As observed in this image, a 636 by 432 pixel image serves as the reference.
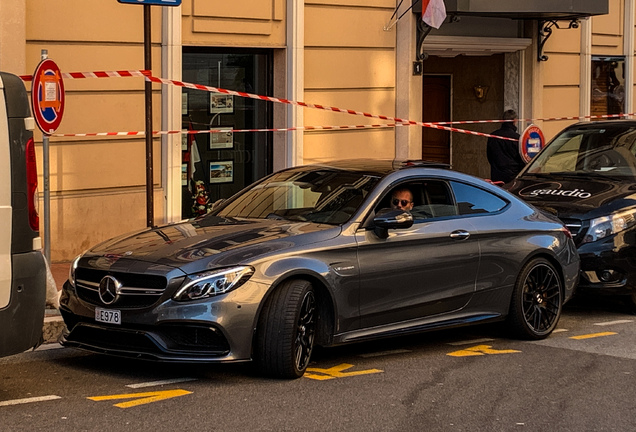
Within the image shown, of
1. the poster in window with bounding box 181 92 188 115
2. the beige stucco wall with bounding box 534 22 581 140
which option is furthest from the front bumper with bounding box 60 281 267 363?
the beige stucco wall with bounding box 534 22 581 140

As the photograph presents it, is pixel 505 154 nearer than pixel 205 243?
No

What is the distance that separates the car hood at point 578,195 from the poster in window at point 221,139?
203 inches

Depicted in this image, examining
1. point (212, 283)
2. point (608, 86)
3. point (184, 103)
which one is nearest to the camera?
point (212, 283)

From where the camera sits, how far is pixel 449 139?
22000mm

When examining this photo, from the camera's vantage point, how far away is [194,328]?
25.1ft

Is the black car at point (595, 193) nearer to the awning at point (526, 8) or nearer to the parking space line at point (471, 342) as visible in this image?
the parking space line at point (471, 342)

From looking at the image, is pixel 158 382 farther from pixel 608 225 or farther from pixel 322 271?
pixel 608 225

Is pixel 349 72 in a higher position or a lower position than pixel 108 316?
higher

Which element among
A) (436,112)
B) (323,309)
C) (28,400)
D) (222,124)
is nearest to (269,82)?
(222,124)

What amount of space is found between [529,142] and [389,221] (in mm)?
9260

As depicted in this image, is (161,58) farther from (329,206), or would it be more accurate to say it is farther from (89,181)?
(329,206)

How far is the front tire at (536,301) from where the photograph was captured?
9.67 meters

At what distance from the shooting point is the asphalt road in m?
6.95

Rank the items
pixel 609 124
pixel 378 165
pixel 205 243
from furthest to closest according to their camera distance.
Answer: pixel 609 124 → pixel 378 165 → pixel 205 243
